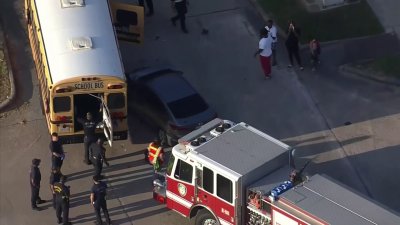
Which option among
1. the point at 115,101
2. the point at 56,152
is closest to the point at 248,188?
the point at 115,101

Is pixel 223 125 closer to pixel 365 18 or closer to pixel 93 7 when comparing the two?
pixel 93 7

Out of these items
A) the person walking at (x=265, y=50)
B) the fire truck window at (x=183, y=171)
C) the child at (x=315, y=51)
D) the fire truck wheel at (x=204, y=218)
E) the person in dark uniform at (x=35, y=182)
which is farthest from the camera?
the child at (x=315, y=51)

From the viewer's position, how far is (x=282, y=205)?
18547mm

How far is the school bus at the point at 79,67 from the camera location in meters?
21.9

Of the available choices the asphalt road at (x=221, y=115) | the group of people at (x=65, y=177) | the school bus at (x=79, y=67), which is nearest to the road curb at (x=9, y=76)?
the asphalt road at (x=221, y=115)

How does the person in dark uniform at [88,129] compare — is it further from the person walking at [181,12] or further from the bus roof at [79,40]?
the person walking at [181,12]

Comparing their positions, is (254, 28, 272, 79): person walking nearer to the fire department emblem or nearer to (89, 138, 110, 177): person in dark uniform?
(89, 138, 110, 177): person in dark uniform

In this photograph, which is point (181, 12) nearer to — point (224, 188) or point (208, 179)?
point (208, 179)

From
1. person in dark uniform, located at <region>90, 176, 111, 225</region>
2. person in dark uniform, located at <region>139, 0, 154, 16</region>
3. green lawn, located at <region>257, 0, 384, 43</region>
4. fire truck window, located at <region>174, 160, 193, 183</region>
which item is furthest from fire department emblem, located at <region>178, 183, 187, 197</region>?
person in dark uniform, located at <region>139, 0, 154, 16</region>

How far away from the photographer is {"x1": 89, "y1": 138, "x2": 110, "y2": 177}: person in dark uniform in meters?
21.8

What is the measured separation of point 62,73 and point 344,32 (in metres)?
9.17

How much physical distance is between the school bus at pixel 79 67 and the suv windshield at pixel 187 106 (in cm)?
124

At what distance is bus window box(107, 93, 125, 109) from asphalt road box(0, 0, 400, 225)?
5.20 feet

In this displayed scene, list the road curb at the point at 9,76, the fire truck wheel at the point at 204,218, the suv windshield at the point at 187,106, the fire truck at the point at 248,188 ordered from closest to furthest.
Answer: the fire truck at the point at 248,188, the fire truck wheel at the point at 204,218, the suv windshield at the point at 187,106, the road curb at the point at 9,76
